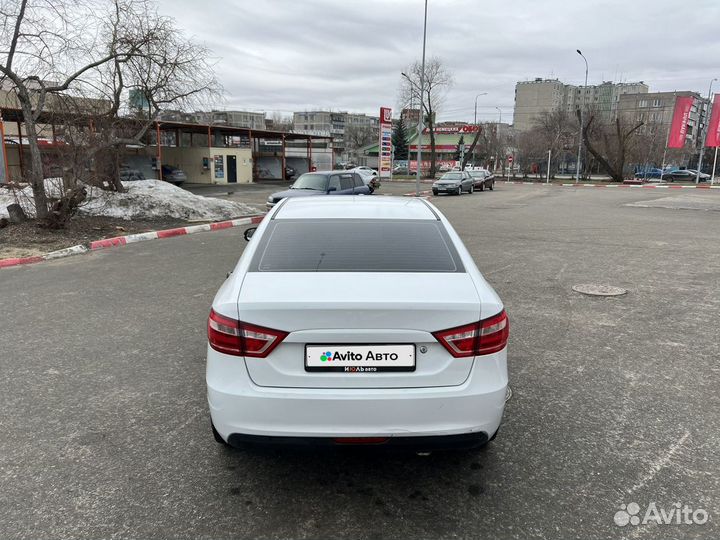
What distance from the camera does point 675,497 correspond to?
9.38 feet

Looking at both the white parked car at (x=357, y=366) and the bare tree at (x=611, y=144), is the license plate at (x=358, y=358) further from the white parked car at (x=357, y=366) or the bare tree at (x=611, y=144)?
the bare tree at (x=611, y=144)

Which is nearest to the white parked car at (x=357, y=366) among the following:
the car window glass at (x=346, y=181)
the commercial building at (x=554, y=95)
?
the car window glass at (x=346, y=181)

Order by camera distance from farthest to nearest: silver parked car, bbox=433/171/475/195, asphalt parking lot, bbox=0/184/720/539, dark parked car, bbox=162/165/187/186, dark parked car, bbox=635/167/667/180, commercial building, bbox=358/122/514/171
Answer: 1. commercial building, bbox=358/122/514/171
2. dark parked car, bbox=635/167/667/180
3. dark parked car, bbox=162/165/187/186
4. silver parked car, bbox=433/171/475/195
5. asphalt parking lot, bbox=0/184/720/539

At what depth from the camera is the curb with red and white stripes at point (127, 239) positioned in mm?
9906

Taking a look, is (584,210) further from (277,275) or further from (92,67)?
(277,275)

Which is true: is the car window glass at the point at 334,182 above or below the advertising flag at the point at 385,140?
below

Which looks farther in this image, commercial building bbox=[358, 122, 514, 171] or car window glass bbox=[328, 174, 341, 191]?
commercial building bbox=[358, 122, 514, 171]

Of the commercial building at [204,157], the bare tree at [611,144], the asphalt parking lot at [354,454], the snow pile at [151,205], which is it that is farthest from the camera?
the bare tree at [611,144]

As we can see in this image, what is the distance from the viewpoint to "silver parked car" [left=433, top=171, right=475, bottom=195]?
32469 millimetres

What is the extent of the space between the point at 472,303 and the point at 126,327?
4.47 metres

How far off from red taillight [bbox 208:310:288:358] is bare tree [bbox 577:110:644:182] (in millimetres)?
54966

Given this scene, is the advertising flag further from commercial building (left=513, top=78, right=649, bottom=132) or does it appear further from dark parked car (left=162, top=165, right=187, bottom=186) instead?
commercial building (left=513, top=78, right=649, bottom=132)

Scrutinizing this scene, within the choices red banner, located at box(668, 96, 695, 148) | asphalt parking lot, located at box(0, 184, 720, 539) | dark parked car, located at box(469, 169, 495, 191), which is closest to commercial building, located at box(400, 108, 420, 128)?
red banner, located at box(668, 96, 695, 148)

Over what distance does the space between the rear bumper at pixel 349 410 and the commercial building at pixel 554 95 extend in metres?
129
